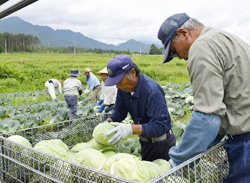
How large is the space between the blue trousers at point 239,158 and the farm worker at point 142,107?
864 mm

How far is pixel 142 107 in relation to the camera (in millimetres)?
2295

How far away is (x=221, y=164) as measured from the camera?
4.51 ft

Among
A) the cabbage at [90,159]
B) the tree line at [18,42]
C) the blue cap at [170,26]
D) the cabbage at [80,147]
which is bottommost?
the cabbage at [80,147]

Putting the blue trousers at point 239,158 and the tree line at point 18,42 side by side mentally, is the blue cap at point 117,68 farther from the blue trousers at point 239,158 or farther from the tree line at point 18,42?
the tree line at point 18,42

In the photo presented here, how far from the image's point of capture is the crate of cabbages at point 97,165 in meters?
1.24

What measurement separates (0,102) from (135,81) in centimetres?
826

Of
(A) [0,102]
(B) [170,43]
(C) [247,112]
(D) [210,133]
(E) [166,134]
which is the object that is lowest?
(A) [0,102]

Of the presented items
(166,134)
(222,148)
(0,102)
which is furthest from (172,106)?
(0,102)

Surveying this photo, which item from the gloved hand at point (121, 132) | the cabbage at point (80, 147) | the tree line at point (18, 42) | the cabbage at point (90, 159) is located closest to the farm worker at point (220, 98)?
the cabbage at point (90, 159)

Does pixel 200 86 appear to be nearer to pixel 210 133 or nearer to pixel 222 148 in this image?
pixel 210 133

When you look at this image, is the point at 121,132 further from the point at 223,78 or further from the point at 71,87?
the point at 71,87

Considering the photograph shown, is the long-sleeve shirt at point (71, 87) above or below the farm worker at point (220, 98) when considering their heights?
below

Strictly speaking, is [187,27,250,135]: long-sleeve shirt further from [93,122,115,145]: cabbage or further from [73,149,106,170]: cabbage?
[93,122,115,145]: cabbage

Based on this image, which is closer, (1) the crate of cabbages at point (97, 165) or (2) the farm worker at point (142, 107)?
(1) the crate of cabbages at point (97, 165)
